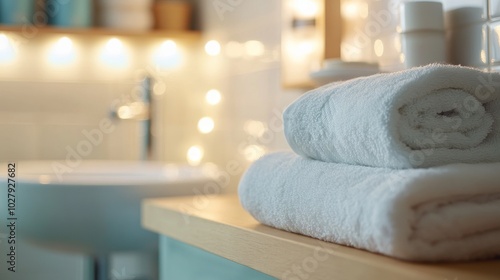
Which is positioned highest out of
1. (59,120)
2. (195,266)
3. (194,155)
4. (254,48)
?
(254,48)

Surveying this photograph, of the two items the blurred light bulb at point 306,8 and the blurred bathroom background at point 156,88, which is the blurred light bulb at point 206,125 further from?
the blurred light bulb at point 306,8

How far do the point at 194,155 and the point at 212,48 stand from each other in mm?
306

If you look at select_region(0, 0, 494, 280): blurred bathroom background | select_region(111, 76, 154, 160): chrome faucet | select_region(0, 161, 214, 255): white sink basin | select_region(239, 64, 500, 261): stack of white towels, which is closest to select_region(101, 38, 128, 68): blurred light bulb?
select_region(0, 0, 494, 280): blurred bathroom background

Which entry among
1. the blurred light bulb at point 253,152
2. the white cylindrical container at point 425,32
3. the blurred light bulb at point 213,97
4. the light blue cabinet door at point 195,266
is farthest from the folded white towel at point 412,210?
the blurred light bulb at point 213,97

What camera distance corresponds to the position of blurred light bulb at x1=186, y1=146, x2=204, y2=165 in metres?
1.89

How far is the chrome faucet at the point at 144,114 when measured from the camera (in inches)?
70.3

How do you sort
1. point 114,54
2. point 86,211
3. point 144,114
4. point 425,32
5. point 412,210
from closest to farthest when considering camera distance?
point 412,210 < point 425,32 < point 86,211 < point 144,114 < point 114,54

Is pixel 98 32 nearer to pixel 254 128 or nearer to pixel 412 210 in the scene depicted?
pixel 254 128

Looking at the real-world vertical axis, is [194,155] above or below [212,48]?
below

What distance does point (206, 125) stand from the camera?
1859mm

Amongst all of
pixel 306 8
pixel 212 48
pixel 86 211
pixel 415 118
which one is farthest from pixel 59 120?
pixel 415 118

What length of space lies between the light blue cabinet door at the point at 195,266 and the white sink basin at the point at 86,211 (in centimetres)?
22

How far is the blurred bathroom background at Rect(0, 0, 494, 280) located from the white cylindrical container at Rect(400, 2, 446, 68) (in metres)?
0.64

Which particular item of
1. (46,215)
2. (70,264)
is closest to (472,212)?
(46,215)
